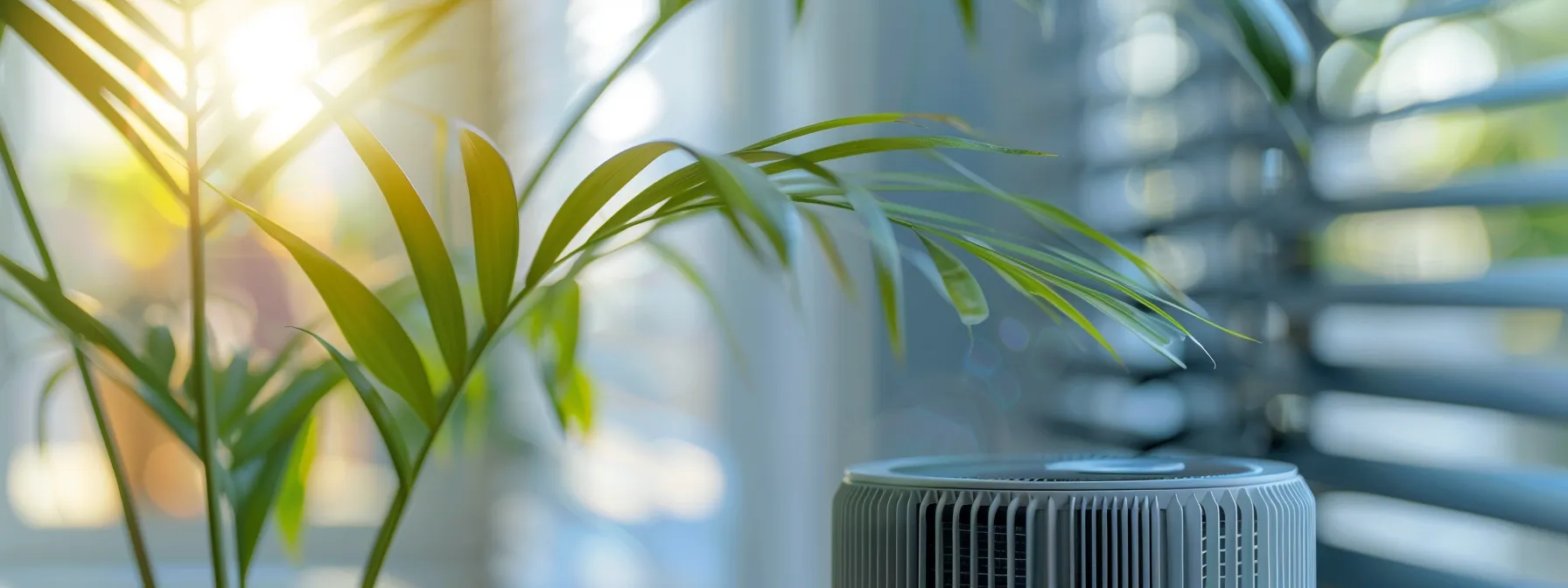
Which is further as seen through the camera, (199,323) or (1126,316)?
(199,323)

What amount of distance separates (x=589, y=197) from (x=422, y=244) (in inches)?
3.0

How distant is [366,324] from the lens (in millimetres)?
536

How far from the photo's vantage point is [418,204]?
0.51 metres

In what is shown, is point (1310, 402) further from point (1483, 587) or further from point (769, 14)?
point (769, 14)

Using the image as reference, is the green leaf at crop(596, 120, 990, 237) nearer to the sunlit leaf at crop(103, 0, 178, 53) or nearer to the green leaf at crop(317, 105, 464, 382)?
the green leaf at crop(317, 105, 464, 382)

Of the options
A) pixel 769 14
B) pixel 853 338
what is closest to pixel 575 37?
pixel 769 14

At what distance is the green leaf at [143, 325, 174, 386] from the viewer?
30.2 inches

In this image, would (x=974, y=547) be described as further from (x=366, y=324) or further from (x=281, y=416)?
(x=281, y=416)

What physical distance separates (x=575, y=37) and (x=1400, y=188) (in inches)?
54.3

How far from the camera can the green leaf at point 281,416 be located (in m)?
0.74

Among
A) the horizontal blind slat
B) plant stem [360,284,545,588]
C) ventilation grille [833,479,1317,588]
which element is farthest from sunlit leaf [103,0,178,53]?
the horizontal blind slat

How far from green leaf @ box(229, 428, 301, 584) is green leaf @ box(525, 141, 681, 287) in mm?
255

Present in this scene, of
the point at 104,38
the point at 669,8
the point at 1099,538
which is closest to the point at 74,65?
the point at 104,38

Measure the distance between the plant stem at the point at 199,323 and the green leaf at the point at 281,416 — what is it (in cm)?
7
